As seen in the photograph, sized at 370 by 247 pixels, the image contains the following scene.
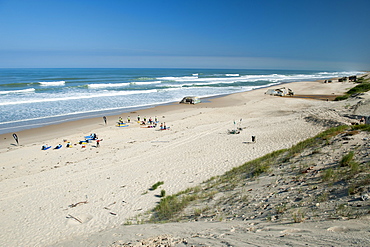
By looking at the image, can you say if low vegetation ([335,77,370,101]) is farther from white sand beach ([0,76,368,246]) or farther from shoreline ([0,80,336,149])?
shoreline ([0,80,336,149])

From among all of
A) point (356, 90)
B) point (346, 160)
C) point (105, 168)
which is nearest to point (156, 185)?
point (105, 168)

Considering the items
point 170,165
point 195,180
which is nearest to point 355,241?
point 195,180

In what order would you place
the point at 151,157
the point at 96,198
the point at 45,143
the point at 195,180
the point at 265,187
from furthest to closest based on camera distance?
the point at 45,143 → the point at 151,157 → the point at 195,180 → the point at 96,198 → the point at 265,187

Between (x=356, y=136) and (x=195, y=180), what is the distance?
6.16 m

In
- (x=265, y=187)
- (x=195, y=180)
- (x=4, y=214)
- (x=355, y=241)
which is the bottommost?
(x=4, y=214)

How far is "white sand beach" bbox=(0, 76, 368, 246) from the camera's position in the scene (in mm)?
7734

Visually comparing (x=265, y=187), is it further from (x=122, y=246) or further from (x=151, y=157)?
(x=151, y=157)

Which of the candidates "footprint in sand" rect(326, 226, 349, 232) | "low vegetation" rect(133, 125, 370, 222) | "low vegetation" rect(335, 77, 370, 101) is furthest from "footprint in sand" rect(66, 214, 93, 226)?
"low vegetation" rect(335, 77, 370, 101)

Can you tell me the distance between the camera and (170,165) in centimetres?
1196

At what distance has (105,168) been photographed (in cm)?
1208

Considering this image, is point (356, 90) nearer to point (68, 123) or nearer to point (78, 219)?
point (68, 123)

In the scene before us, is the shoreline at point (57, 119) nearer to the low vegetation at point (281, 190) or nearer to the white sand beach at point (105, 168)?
the white sand beach at point (105, 168)

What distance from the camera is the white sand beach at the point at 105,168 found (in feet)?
25.4

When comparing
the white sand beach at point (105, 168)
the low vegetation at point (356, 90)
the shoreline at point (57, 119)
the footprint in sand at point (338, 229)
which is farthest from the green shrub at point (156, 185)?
the low vegetation at point (356, 90)
